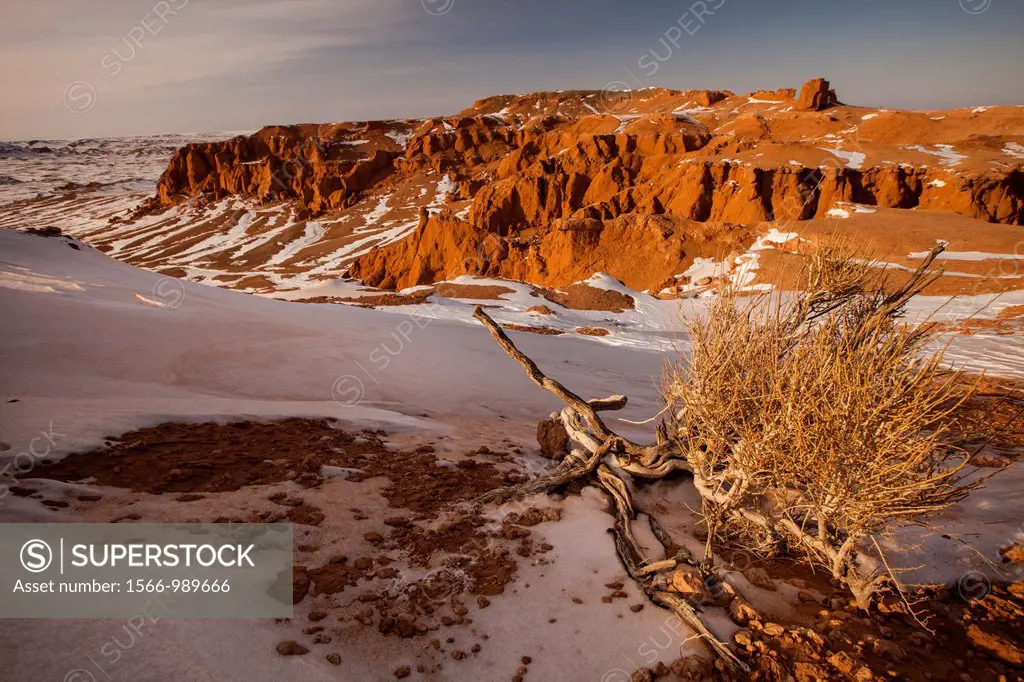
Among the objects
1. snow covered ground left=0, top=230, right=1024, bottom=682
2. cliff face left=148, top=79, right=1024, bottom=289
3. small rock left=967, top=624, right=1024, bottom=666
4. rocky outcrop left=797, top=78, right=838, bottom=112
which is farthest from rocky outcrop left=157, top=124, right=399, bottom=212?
small rock left=967, top=624, right=1024, bottom=666

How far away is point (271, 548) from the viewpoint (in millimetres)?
3822

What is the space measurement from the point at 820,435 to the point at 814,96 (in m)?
71.9

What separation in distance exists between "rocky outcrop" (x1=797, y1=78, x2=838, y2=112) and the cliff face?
0.21m

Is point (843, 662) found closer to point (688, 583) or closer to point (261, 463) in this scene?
point (688, 583)

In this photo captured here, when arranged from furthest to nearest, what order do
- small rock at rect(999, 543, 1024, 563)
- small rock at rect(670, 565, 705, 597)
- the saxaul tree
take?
small rock at rect(999, 543, 1024, 563) < small rock at rect(670, 565, 705, 597) < the saxaul tree

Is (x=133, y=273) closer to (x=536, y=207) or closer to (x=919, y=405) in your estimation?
(x=919, y=405)

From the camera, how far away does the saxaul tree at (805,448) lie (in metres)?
3.17

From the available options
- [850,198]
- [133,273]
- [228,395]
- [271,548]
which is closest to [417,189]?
[850,198]

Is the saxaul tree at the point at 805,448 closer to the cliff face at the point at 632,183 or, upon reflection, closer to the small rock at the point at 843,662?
the small rock at the point at 843,662

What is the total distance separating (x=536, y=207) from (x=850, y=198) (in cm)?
2430

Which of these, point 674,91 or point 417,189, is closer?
point 417,189

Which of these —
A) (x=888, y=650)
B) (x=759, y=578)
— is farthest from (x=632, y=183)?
(x=888, y=650)

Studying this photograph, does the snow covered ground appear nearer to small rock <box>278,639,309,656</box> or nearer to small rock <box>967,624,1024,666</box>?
small rock <box>278,639,309,656</box>

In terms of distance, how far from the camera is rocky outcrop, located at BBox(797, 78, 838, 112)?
59250mm
